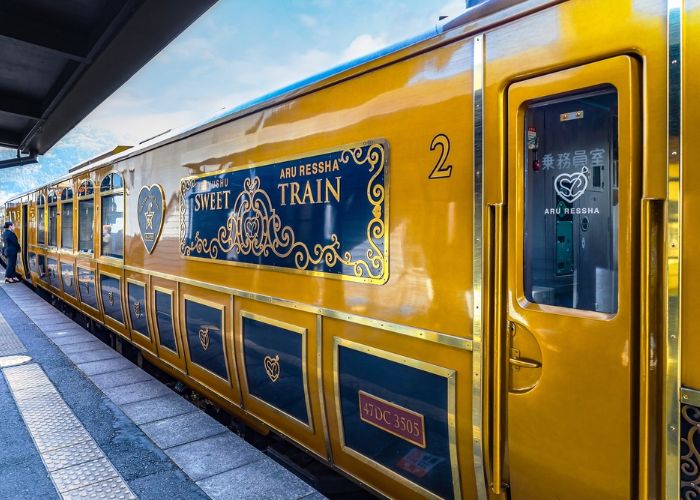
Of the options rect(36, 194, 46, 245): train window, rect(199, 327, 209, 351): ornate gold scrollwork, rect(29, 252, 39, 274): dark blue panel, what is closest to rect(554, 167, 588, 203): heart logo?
rect(199, 327, 209, 351): ornate gold scrollwork

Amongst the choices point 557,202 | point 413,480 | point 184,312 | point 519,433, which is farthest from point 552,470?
point 184,312

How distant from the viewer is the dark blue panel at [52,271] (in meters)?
9.60

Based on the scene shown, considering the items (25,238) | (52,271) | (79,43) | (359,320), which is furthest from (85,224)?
(25,238)

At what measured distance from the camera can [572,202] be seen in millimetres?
1867

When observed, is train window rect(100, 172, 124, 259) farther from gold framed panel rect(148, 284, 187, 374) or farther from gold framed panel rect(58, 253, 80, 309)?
gold framed panel rect(58, 253, 80, 309)

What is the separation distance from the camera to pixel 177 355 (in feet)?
15.3

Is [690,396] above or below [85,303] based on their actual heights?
above

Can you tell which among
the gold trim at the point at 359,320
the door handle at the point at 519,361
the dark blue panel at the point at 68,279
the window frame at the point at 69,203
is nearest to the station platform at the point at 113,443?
the gold trim at the point at 359,320

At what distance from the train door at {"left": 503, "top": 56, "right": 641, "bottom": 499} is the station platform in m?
1.59

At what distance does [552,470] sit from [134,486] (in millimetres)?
2447

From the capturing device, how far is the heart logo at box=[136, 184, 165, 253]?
193 inches

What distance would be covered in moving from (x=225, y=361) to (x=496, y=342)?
8.19 ft

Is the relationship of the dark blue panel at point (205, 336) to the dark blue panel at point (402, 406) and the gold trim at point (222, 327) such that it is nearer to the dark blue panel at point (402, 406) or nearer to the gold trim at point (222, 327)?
the gold trim at point (222, 327)

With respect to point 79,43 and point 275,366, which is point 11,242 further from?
point 275,366
